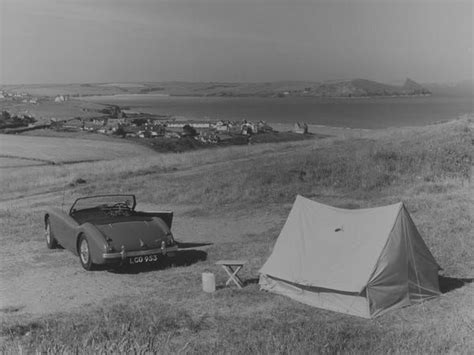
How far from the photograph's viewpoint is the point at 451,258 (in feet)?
44.2

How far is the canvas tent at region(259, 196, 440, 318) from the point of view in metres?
10.3

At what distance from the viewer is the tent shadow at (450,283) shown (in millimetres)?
11516

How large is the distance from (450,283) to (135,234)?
643 cm

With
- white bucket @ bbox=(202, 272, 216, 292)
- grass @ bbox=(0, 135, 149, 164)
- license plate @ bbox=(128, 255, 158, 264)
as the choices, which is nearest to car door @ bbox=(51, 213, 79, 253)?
license plate @ bbox=(128, 255, 158, 264)

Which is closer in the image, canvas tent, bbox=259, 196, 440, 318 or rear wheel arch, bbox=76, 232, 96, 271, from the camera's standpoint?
canvas tent, bbox=259, 196, 440, 318

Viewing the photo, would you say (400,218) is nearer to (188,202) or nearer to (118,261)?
(118,261)

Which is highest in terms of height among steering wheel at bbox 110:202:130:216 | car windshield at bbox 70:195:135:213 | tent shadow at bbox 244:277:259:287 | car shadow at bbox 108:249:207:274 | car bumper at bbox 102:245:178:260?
car windshield at bbox 70:195:135:213

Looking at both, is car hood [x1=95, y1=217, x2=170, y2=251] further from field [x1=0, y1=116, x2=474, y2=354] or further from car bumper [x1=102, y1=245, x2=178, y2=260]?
field [x1=0, y1=116, x2=474, y2=354]

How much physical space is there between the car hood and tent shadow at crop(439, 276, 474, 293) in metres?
5.63

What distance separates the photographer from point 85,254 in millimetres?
13070

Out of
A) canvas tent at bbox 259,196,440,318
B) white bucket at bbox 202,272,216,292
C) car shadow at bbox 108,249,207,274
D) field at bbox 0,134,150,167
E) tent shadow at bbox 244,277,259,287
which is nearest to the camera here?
canvas tent at bbox 259,196,440,318

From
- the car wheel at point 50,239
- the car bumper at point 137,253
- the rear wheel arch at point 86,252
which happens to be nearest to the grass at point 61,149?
the car wheel at point 50,239

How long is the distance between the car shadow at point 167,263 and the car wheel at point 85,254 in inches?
18.9

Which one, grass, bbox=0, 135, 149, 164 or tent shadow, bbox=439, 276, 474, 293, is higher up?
tent shadow, bbox=439, 276, 474, 293
